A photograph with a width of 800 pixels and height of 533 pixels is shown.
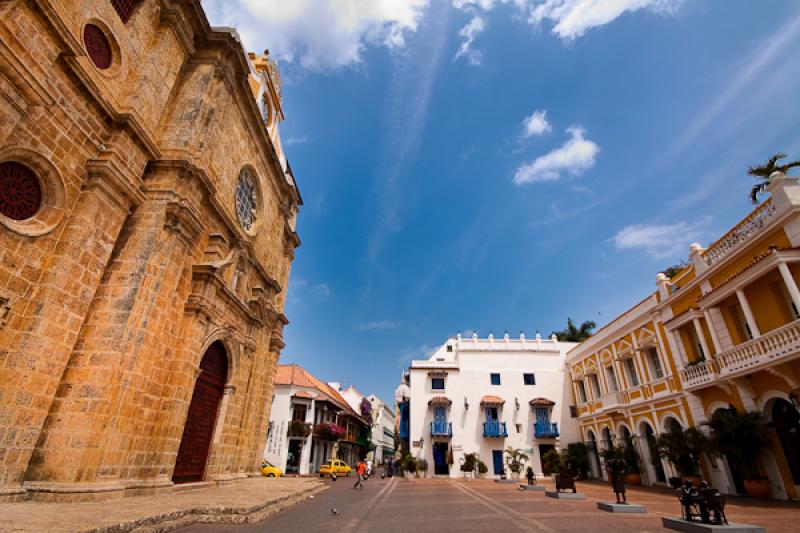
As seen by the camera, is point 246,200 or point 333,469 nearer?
point 246,200

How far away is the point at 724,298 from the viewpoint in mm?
13195

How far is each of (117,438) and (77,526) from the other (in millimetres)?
3279

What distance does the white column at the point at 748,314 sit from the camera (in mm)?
11820

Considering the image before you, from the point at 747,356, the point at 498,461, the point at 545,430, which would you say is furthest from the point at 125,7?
the point at 545,430

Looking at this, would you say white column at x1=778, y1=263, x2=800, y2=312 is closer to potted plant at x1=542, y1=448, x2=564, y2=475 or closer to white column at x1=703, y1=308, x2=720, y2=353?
white column at x1=703, y1=308, x2=720, y2=353

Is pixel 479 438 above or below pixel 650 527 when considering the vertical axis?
above

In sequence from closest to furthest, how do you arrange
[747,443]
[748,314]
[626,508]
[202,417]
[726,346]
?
[626,508] < [202,417] < [747,443] < [748,314] < [726,346]

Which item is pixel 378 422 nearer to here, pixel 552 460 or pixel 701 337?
pixel 552 460

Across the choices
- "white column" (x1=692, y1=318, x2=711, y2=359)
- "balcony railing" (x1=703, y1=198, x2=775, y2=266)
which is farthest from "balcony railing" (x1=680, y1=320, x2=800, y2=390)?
"balcony railing" (x1=703, y1=198, x2=775, y2=266)

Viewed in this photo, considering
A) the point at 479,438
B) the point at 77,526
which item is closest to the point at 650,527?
the point at 77,526

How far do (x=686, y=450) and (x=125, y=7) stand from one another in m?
22.4

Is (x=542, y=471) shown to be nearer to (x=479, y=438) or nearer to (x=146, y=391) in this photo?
(x=479, y=438)

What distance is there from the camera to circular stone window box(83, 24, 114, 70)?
25.0 feet

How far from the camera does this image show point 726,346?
1333 cm
